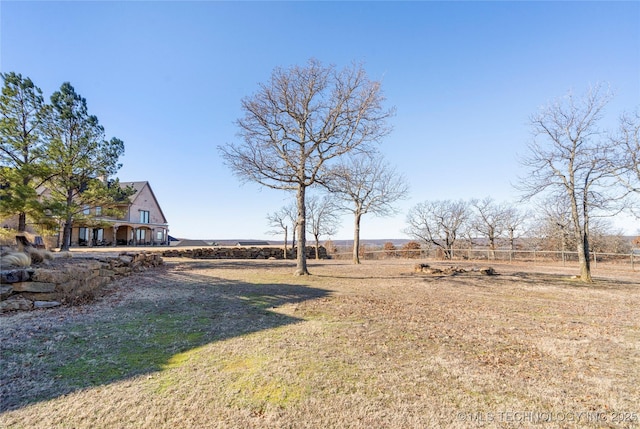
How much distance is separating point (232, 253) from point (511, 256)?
818 inches

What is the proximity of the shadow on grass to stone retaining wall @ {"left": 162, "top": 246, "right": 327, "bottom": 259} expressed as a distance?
13.6 meters

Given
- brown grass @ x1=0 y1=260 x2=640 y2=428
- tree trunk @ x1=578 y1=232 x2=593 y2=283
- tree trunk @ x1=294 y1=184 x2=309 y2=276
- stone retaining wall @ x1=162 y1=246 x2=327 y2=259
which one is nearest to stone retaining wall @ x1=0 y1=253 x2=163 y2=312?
brown grass @ x1=0 y1=260 x2=640 y2=428

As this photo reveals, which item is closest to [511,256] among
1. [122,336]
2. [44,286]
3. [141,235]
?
[122,336]

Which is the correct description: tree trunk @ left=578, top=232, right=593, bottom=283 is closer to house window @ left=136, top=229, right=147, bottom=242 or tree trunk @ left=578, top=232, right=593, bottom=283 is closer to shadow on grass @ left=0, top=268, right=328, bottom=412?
shadow on grass @ left=0, top=268, right=328, bottom=412

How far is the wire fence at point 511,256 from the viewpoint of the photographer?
18797 mm

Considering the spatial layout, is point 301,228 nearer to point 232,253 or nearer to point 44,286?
point 44,286

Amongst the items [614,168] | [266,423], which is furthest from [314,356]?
[614,168]

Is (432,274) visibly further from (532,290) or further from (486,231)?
(486,231)

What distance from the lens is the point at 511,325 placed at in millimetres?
5562

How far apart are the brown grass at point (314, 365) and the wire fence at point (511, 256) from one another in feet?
51.9

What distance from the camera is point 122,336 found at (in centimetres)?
437

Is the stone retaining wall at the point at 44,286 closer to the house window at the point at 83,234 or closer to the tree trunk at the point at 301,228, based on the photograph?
the tree trunk at the point at 301,228

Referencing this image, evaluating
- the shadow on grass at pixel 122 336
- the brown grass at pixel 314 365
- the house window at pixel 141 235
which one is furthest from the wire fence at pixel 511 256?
the house window at pixel 141 235

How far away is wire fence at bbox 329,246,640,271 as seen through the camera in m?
18.8
